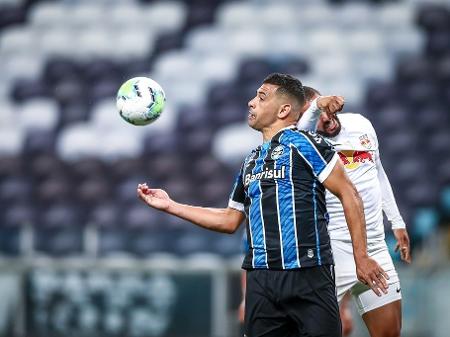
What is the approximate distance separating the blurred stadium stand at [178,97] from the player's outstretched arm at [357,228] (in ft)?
18.8

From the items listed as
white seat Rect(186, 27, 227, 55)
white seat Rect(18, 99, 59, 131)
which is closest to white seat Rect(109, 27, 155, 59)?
white seat Rect(186, 27, 227, 55)

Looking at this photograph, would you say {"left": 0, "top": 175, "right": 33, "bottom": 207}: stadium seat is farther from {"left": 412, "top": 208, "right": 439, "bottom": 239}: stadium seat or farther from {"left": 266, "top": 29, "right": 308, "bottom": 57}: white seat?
{"left": 412, "top": 208, "right": 439, "bottom": 239}: stadium seat

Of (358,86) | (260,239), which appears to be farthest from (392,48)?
(260,239)

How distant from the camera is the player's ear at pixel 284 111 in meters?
4.55

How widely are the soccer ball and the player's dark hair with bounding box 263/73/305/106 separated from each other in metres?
0.66

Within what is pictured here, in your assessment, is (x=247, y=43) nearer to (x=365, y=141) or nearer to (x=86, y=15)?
(x=86, y=15)

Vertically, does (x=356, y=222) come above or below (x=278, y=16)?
below

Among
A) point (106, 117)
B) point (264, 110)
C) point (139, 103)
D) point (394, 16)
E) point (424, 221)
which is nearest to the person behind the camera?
point (264, 110)

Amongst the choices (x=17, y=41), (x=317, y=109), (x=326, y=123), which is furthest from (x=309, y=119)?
(x=17, y=41)

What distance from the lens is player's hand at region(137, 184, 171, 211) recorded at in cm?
462

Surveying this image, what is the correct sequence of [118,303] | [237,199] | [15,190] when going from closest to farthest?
[237,199]
[118,303]
[15,190]

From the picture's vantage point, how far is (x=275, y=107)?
4.55 meters

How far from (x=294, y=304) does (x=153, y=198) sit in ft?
2.95

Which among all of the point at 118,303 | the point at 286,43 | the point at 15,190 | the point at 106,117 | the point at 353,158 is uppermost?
Answer: the point at 286,43
